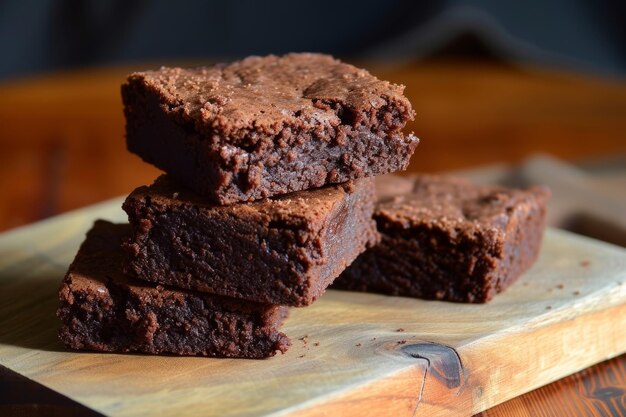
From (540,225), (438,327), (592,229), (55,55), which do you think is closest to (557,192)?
(592,229)

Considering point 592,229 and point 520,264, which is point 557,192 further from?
point 520,264

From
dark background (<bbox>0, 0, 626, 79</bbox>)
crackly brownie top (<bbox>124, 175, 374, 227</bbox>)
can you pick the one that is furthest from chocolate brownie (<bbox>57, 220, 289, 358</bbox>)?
dark background (<bbox>0, 0, 626, 79</bbox>)

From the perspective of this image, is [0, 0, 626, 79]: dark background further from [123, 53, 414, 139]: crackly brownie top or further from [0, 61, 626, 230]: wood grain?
[123, 53, 414, 139]: crackly brownie top

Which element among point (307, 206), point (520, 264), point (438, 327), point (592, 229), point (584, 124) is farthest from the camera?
point (584, 124)

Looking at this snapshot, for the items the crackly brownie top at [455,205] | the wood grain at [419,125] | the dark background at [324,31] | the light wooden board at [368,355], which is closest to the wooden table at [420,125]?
the wood grain at [419,125]

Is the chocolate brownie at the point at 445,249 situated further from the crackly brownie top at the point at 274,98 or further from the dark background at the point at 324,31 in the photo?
the dark background at the point at 324,31

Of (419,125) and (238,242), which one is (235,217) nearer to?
(238,242)

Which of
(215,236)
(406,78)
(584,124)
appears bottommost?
(215,236)
